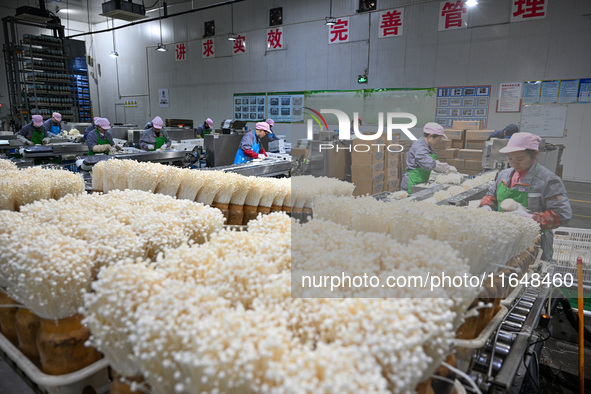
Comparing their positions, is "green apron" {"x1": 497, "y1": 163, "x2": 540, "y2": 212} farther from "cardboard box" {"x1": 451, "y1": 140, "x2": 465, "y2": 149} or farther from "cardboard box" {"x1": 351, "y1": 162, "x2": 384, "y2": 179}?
"cardboard box" {"x1": 451, "y1": 140, "x2": 465, "y2": 149}

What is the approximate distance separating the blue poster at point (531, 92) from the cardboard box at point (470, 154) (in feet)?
13.3

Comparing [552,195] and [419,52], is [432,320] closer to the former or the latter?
[552,195]

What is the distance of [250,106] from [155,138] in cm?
426

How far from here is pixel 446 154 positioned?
3.22m

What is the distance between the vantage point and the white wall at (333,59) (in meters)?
6.39

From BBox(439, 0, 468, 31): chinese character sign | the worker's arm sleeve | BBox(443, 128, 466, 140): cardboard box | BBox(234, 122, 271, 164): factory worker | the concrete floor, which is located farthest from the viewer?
BBox(439, 0, 468, 31): chinese character sign

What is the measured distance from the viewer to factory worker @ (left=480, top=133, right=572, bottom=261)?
202 cm

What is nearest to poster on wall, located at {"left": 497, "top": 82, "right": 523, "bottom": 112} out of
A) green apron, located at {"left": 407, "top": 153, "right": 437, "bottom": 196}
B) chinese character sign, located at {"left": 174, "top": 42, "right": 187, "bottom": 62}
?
green apron, located at {"left": 407, "top": 153, "right": 437, "bottom": 196}

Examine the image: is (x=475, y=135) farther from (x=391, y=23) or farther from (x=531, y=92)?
(x=391, y=23)

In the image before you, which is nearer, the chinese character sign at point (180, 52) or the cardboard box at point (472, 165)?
the cardboard box at point (472, 165)

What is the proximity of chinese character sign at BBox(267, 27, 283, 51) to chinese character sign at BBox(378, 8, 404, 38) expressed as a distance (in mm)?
2700

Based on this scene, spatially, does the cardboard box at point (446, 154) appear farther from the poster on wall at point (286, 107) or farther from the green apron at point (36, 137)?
the green apron at point (36, 137)

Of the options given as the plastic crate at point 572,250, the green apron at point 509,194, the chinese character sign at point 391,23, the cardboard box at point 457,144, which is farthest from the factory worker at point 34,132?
the plastic crate at point 572,250

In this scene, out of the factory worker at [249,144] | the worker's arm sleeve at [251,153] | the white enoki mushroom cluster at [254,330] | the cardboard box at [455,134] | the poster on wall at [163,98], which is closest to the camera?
the white enoki mushroom cluster at [254,330]
